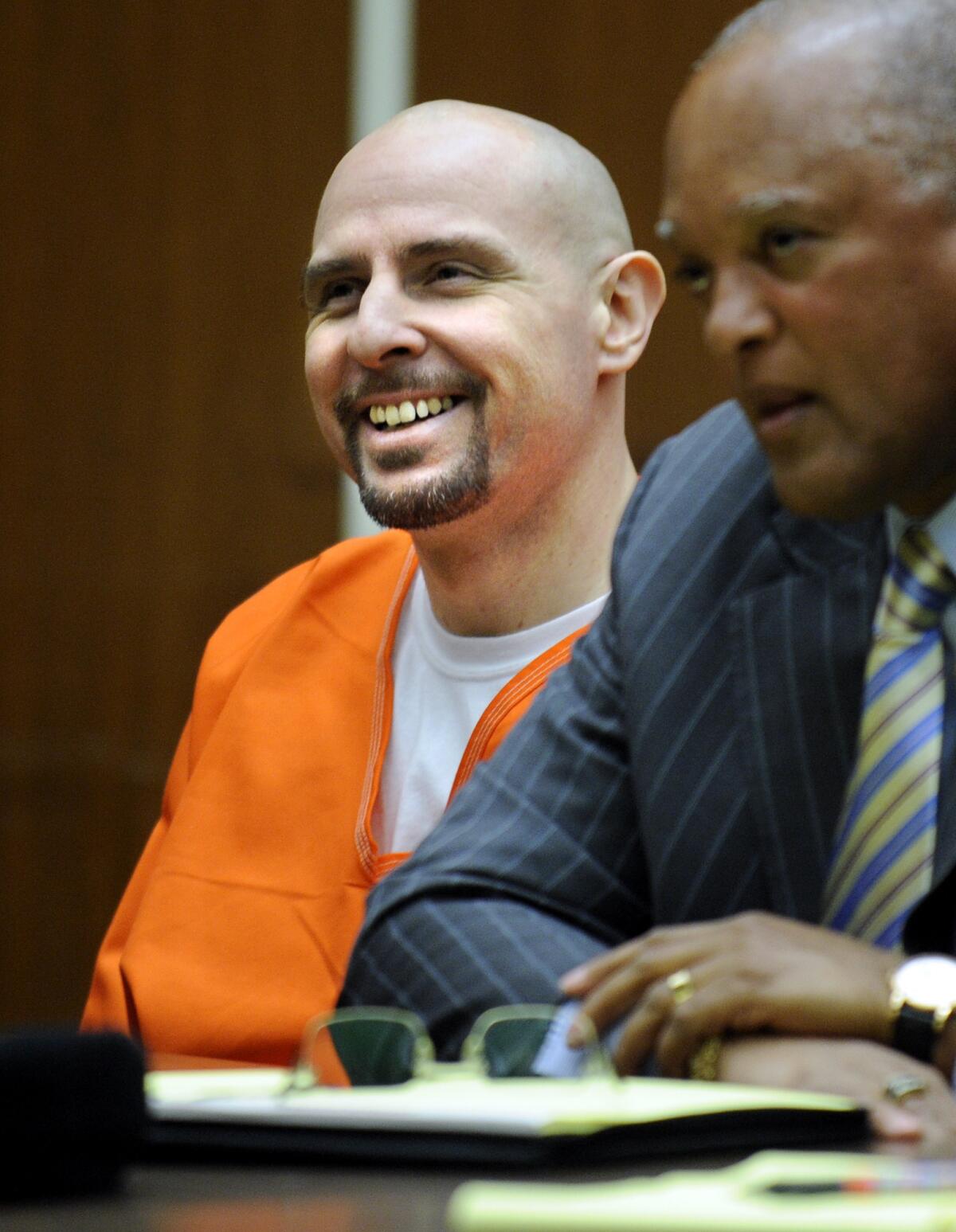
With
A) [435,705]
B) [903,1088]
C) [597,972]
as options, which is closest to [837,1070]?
[903,1088]

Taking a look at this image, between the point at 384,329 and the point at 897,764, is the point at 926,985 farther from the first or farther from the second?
the point at 384,329

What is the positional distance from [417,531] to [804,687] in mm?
720

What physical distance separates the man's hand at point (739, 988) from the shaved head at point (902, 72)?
45cm

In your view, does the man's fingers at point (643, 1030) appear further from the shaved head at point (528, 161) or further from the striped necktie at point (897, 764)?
the shaved head at point (528, 161)

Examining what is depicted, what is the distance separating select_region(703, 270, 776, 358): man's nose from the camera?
46.0 inches

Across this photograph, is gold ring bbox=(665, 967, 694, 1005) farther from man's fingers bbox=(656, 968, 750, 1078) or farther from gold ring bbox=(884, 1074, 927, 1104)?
gold ring bbox=(884, 1074, 927, 1104)

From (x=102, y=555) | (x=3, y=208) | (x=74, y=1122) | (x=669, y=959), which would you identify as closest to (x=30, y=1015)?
(x=102, y=555)

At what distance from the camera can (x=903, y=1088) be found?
98 centimetres

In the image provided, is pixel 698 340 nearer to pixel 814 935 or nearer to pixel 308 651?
pixel 308 651

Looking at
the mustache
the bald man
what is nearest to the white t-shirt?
the bald man

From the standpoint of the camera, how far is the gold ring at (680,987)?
1.05 metres

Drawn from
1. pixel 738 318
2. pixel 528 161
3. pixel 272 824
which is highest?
pixel 528 161

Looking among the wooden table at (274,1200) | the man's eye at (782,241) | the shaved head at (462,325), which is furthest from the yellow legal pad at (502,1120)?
the shaved head at (462,325)

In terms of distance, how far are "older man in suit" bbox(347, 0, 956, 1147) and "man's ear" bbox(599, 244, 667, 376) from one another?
2.02 ft
